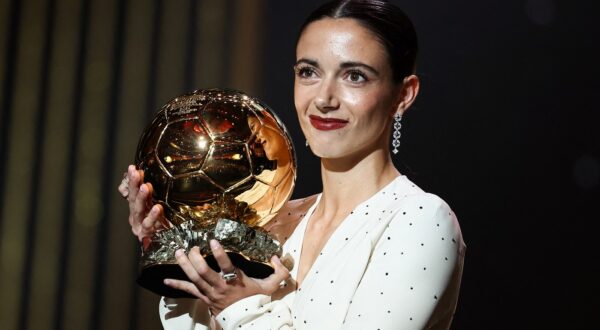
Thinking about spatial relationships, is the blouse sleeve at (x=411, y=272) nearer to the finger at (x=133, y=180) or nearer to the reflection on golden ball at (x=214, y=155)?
the reflection on golden ball at (x=214, y=155)

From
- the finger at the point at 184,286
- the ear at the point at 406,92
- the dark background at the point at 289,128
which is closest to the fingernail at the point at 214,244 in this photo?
the finger at the point at 184,286

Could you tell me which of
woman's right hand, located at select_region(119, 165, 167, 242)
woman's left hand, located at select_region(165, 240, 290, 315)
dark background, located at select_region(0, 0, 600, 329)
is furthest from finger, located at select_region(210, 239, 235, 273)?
dark background, located at select_region(0, 0, 600, 329)

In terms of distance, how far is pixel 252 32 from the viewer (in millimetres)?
2729

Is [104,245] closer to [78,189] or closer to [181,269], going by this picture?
[78,189]

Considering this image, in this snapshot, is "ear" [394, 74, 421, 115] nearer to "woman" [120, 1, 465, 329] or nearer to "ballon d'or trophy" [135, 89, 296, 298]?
"woman" [120, 1, 465, 329]

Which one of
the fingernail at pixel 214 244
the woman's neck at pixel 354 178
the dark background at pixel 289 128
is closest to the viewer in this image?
the fingernail at pixel 214 244

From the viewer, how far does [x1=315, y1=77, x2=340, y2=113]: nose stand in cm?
145

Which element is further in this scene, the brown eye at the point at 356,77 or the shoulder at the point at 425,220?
the brown eye at the point at 356,77

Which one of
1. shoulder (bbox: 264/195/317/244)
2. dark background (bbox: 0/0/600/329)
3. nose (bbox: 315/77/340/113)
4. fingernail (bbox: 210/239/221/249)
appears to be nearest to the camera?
fingernail (bbox: 210/239/221/249)

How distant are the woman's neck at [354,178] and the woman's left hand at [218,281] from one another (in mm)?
284

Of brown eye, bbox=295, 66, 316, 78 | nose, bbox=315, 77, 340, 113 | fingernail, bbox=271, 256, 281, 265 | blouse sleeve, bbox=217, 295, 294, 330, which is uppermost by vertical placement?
A: brown eye, bbox=295, 66, 316, 78

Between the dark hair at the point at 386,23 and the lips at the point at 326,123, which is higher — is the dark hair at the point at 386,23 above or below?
above

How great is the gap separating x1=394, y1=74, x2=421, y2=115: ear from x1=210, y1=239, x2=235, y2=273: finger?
49cm

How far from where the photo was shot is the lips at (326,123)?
147 centimetres
